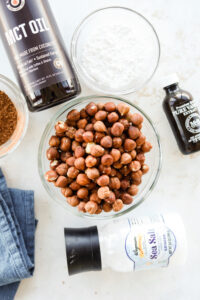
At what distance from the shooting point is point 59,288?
0.97 m

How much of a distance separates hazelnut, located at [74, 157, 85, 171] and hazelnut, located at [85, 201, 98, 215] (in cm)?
9

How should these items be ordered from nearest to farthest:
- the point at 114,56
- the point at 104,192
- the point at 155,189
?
1. the point at 104,192
2. the point at 114,56
3. the point at 155,189

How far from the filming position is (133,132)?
81 cm

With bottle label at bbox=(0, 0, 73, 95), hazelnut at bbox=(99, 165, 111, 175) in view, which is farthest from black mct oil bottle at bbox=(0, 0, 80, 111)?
hazelnut at bbox=(99, 165, 111, 175)

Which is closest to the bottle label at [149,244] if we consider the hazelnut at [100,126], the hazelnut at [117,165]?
the hazelnut at [117,165]

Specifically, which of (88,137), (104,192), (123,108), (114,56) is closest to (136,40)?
(114,56)

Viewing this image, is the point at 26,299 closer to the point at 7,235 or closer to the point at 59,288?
the point at 59,288

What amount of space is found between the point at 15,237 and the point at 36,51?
0.50m

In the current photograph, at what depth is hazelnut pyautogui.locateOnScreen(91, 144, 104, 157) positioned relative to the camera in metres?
0.78

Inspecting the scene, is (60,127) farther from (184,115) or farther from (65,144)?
(184,115)

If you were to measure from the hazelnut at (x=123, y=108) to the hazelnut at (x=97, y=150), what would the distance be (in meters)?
0.11

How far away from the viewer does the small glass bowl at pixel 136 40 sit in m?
0.90

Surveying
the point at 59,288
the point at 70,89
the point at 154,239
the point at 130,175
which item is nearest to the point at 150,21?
the point at 70,89

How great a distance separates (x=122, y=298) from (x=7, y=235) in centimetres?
40
